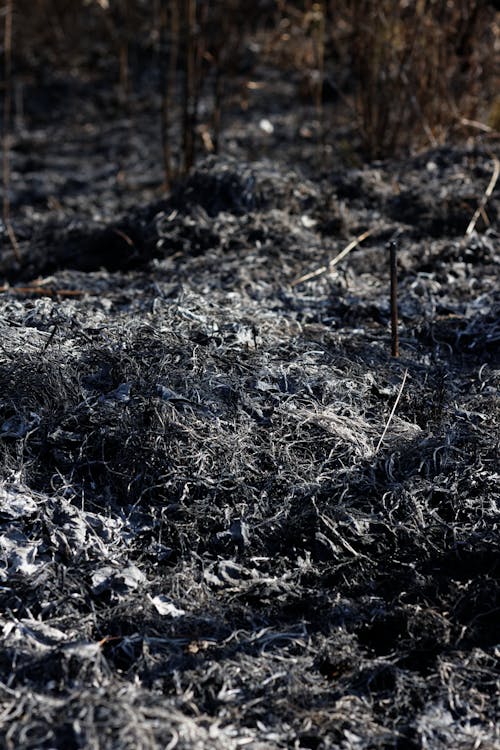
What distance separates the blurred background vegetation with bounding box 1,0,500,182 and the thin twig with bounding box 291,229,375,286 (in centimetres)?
119

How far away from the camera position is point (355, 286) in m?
3.77

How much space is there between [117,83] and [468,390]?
5.39 m

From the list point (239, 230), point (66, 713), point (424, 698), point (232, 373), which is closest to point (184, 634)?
point (66, 713)

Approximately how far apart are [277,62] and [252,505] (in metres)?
5.68

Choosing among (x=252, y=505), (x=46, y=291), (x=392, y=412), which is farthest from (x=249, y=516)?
(x=46, y=291)

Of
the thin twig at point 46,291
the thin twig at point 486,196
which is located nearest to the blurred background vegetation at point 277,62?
the thin twig at point 486,196

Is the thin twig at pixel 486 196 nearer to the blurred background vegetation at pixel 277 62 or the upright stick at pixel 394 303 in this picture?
the blurred background vegetation at pixel 277 62

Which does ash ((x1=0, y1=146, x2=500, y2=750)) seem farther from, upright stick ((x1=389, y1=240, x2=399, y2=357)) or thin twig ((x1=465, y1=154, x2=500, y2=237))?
thin twig ((x1=465, y1=154, x2=500, y2=237))

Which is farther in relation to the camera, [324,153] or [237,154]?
[237,154]

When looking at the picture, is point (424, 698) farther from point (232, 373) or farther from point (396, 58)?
point (396, 58)

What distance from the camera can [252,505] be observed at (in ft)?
7.98

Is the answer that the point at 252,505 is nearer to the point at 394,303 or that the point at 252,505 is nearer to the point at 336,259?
the point at 394,303

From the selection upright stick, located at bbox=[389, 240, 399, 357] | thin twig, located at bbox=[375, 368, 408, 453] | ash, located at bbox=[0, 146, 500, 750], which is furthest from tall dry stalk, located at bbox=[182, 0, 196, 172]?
thin twig, located at bbox=[375, 368, 408, 453]

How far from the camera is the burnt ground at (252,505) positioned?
1.90m
